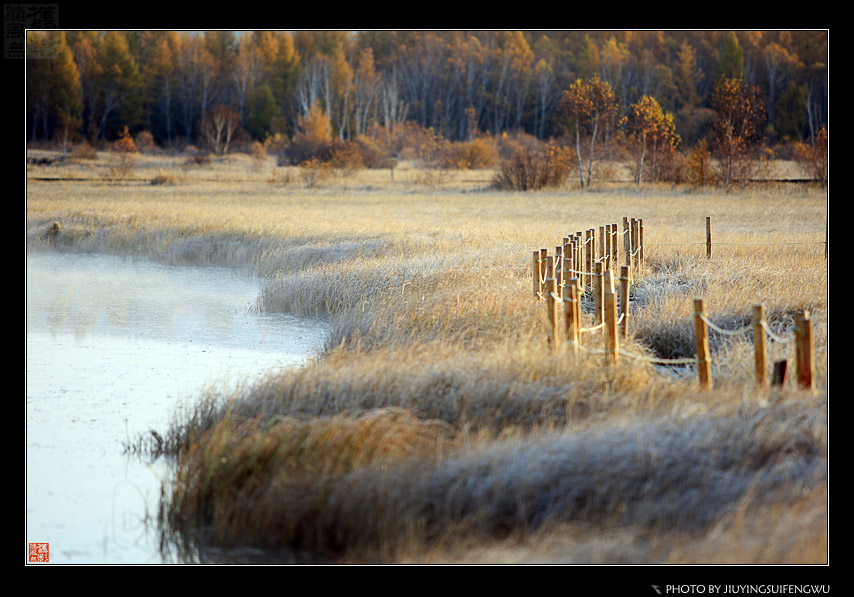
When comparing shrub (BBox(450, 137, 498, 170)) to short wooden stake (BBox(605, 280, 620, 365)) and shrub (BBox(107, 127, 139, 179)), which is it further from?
short wooden stake (BBox(605, 280, 620, 365))

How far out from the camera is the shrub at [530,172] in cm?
3738

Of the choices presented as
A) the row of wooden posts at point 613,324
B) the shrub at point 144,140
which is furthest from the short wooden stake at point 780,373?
the shrub at point 144,140

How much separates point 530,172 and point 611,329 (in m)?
31.2

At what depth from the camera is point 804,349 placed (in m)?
6.01

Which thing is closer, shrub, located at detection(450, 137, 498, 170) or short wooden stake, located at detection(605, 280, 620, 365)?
short wooden stake, located at detection(605, 280, 620, 365)

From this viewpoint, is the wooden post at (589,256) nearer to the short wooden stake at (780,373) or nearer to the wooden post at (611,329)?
the wooden post at (611,329)

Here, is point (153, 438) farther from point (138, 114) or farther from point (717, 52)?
point (717, 52)

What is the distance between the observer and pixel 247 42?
69.9 meters

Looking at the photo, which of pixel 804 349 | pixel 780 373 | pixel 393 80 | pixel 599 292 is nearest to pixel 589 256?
pixel 599 292

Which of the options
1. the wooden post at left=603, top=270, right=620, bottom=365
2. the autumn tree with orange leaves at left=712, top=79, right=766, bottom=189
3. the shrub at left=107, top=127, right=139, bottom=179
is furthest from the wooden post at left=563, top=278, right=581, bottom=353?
the shrub at left=107, top=127, right=139, bottom=179

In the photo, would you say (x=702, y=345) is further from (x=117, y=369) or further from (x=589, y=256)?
(x=117, y=369)

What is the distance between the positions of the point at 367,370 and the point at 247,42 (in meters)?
68.3

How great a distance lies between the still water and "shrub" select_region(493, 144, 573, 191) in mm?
22253

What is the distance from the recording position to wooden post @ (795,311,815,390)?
5902 millimetres
